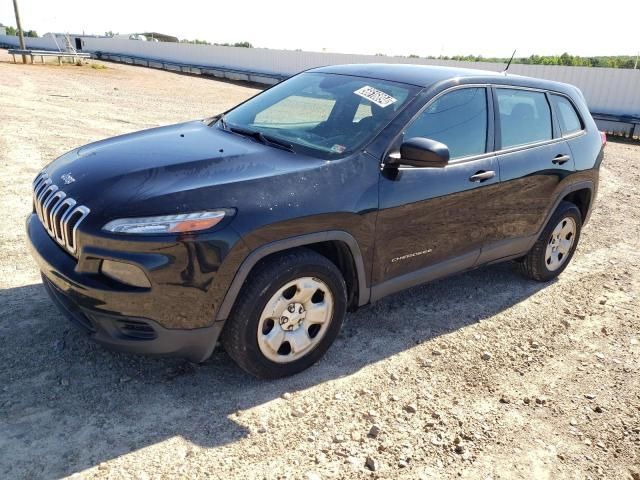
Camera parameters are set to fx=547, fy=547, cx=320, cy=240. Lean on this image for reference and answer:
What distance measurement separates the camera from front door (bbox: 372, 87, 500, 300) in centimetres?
346

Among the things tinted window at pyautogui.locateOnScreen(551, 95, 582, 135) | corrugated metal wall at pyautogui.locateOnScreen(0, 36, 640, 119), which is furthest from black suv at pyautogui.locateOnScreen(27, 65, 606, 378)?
corrugated metal wall at pyautogui.locateOnScreen(0, 36, 640, 119)

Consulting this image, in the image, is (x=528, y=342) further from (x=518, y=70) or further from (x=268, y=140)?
(x=518, y=70)

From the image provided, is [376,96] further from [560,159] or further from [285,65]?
[285,65]

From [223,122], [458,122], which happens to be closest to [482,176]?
[458,122]

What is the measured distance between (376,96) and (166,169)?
5.15ft

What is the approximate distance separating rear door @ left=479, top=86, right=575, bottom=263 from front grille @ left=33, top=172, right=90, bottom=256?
285 centimetres

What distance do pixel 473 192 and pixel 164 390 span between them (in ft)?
7.99

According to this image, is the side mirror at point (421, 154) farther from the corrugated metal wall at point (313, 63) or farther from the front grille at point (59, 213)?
the corrugated metal wall at point (313, 63)

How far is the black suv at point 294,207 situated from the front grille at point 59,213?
0.04ft

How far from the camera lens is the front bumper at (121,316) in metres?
2.68

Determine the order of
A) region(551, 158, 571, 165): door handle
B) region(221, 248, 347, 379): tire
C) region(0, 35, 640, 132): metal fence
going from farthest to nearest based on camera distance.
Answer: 1. region(0, 35, 640, 132): metal fence
2. region(551, 158, 571, 165): door handle
3. region(221, 248, 347, 379): tire

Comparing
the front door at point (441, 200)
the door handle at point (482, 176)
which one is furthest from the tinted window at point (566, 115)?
the door handle at point (482, 176)

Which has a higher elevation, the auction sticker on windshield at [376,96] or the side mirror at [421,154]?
the auction sticker on windshield at [376,96]

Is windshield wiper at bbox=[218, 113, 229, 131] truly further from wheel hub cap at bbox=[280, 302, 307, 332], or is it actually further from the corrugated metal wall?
the corrugated metal wall
